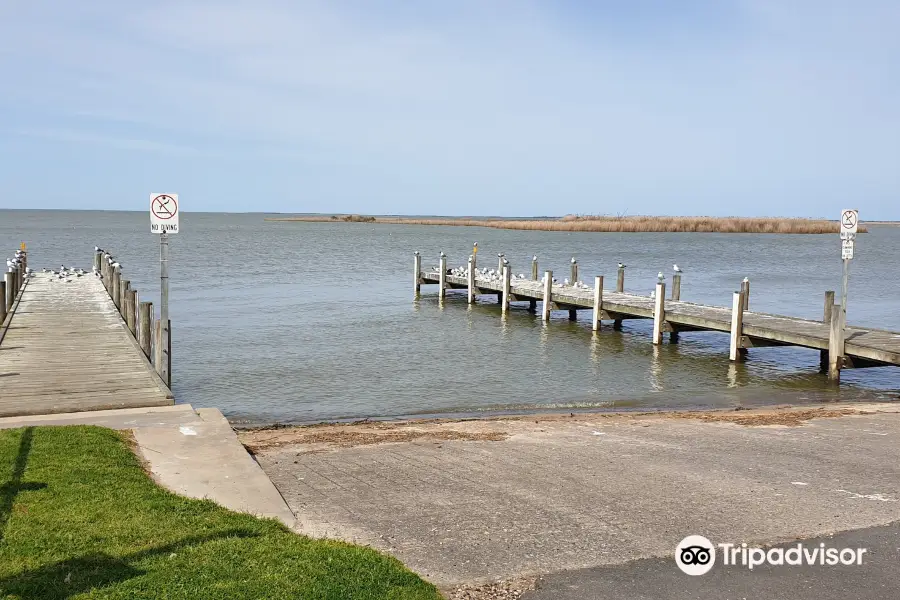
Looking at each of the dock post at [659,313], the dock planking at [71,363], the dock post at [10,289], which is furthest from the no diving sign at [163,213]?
the dock post at [659,313]

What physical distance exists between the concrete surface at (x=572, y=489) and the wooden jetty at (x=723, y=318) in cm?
698

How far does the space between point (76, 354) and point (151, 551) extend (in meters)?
10.9

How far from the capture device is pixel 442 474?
8.62 meters

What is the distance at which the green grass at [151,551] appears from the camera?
516 centimetres

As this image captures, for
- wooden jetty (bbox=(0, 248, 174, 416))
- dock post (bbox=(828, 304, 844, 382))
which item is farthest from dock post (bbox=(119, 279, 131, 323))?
dock post (bbox=(828, 304, 844, 382))

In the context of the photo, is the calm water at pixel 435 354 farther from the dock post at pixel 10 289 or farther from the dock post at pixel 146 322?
the dock post at pixel 10 289

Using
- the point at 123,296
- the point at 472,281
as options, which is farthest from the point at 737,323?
the point at 123,296

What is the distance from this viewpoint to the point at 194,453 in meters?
8.69

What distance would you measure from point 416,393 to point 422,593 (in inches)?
478

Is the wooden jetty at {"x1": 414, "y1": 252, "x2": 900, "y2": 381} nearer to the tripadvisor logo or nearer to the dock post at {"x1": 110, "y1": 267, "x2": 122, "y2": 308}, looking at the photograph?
the tripadvisor logo

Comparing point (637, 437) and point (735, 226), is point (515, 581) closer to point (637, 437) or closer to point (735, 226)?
point (637, 437)

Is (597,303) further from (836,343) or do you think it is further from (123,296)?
(123,296)

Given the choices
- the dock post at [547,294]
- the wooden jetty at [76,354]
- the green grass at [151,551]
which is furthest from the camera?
the dock post at [547,294]

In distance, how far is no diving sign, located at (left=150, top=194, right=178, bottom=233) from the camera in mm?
12266
